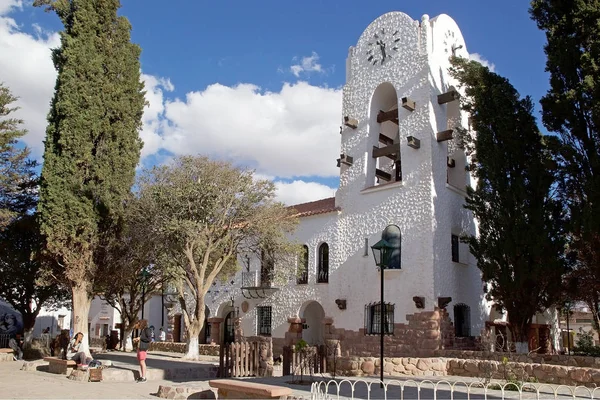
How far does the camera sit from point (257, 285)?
27.6m

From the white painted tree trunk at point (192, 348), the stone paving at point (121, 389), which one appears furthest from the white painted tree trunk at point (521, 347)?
the white painted tree trunk at point (192, 348)

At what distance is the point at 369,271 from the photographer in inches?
Answer: 906

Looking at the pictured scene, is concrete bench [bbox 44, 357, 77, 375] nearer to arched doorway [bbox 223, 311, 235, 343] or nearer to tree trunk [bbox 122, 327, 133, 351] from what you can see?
tree trunk [bbox 122, 327, 133, 351]

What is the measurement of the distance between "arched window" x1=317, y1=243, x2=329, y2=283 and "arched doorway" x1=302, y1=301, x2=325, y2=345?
2019mm

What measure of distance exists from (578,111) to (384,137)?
9831 millimetres

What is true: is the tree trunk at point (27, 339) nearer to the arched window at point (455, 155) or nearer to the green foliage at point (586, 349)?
the arched window at point (455, 155)

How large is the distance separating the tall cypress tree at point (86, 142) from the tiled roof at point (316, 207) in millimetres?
8448

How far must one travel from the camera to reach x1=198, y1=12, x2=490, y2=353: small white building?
70.5 ft

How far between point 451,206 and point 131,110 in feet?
42.0

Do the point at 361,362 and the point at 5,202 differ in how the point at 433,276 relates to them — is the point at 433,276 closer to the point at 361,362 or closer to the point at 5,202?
the point at 361,362

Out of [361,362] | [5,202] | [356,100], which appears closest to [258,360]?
[361,362]

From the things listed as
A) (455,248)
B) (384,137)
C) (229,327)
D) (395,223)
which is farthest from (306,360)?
(229,327)

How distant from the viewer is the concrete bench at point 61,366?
54.5 ft

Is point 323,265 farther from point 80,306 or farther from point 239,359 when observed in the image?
point 80,306
